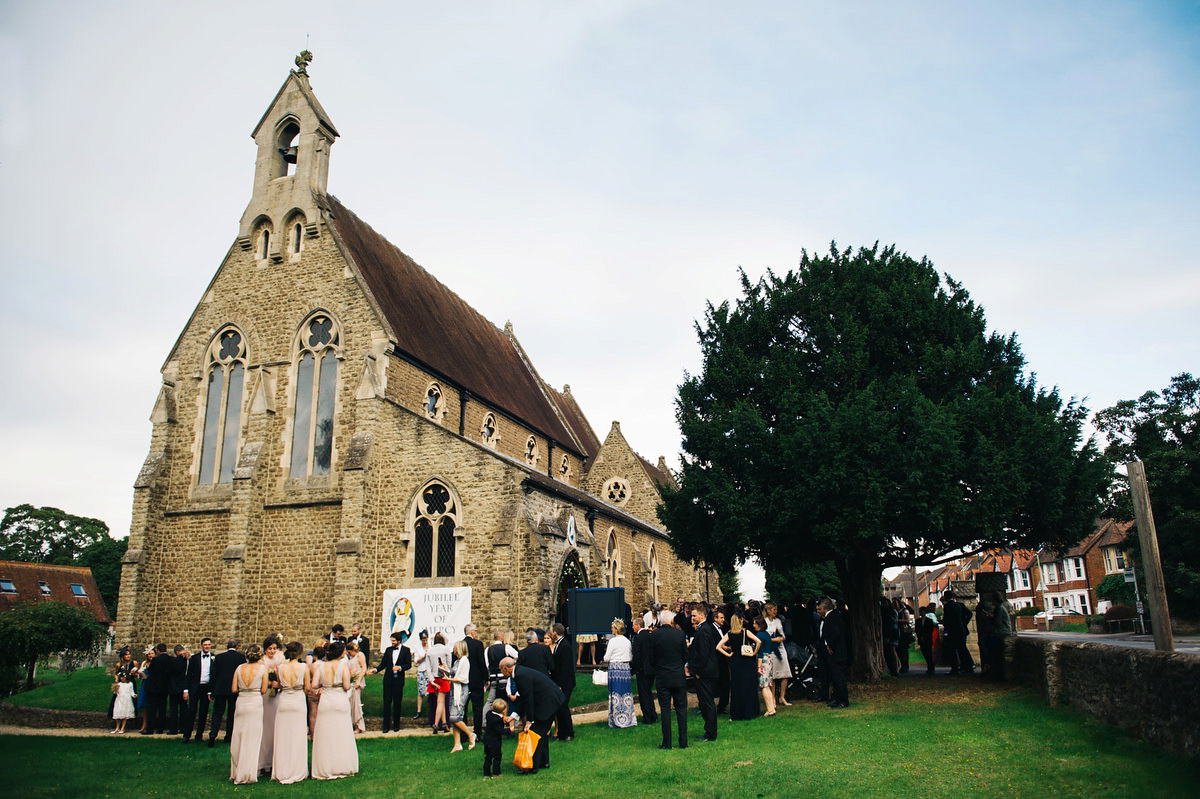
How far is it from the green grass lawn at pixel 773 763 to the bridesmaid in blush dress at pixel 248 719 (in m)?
0.30

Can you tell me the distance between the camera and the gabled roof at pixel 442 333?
78.6ft

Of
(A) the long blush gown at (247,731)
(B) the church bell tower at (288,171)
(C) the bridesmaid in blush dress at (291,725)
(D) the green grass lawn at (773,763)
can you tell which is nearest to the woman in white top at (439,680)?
(D) the green grass lawn at (773,763)

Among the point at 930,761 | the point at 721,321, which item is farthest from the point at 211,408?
the point at 930,761

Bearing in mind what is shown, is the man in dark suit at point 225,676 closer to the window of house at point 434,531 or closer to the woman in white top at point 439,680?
the woman in white top at point 439,680

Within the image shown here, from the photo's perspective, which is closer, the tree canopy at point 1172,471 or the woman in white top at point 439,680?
the woman in white top at point 439,680

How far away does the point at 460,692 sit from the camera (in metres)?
12.9

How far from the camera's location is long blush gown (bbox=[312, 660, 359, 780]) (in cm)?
1009

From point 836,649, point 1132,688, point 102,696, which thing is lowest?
point 102,696

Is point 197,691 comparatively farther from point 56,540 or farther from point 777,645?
point 56,540

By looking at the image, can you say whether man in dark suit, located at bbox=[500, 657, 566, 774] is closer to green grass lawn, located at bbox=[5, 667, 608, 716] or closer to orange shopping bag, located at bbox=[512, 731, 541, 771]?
orange shopping bag, located at bbox=[512, 731, 541, 771]

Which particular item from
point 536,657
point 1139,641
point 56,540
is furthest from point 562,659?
point 56,540

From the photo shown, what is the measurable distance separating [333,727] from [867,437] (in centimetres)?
1025

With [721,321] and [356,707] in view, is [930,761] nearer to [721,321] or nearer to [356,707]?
[356,707]

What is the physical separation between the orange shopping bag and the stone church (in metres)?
9.79
